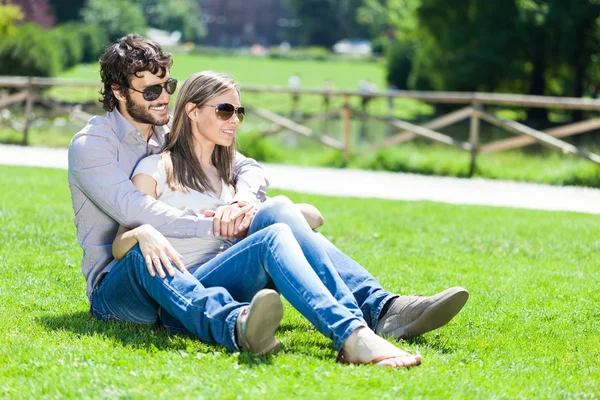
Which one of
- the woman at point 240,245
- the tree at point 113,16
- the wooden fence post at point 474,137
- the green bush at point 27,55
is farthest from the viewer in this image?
the tree at point 113,16

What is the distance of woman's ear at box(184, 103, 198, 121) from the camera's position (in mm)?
4293

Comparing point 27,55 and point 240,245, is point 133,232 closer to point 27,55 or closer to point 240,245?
point 240,245

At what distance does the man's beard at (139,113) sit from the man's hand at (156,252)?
2.01 feet

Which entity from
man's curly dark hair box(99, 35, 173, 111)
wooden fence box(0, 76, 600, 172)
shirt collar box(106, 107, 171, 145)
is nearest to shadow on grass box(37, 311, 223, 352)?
shirt collar box(106, 107, 171, 145)

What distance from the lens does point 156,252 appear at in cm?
379

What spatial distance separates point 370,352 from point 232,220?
0.87 metres

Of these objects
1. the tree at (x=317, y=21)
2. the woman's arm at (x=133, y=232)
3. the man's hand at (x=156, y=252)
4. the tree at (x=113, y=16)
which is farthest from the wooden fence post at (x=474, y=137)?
the tree at (x=317, y=21)

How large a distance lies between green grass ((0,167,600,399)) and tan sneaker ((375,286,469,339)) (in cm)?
9

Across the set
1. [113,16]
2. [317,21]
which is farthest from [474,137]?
[317,21]

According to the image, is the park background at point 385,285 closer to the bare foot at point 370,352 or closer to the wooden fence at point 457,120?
the bare foot at point 370,352

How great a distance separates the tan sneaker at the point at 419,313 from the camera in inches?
156

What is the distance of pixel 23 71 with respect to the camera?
30.8 meters

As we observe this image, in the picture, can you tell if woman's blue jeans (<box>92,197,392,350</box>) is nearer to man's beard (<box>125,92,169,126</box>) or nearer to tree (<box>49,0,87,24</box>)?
man's beard (<box>125,92,169,126</box>)

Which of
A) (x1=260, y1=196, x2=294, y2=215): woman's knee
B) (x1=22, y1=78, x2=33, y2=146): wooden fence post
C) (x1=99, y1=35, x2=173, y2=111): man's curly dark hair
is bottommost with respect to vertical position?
(x1=22, y1=78, x2=33, y2=146): wooden fence post
